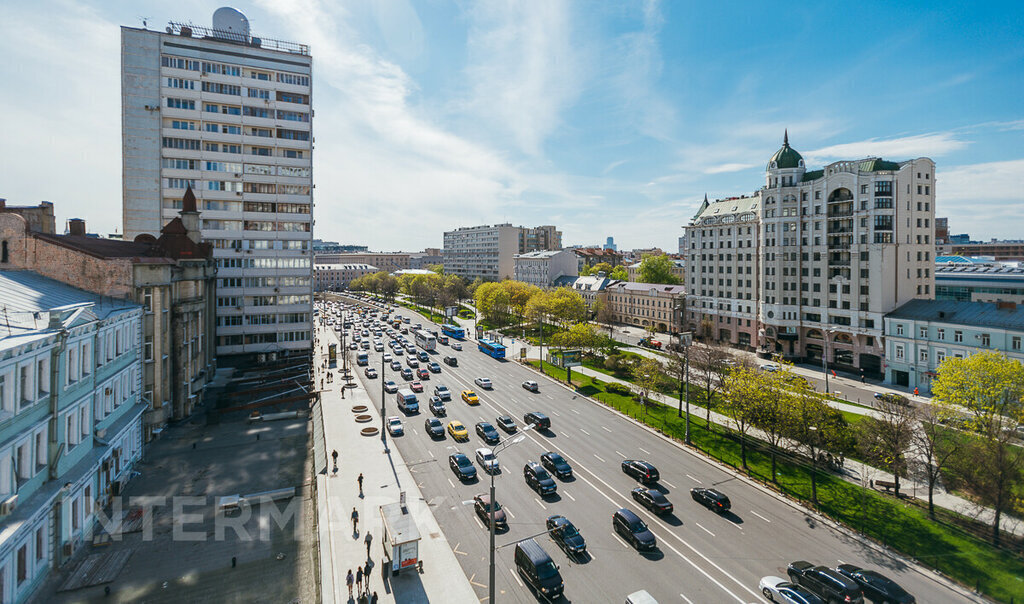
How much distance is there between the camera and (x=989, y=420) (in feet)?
100

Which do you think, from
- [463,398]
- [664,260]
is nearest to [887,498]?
[463,398]

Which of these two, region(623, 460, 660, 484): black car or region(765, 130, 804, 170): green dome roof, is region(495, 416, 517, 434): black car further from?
region(765, 130, 804, 170): green dome roof

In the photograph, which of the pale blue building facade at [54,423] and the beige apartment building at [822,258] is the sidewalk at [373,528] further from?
the beige apartment building at [822,258]

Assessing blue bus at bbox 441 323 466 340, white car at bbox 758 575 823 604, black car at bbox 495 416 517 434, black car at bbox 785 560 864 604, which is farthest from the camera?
blue bus at bbox 441 323 466 340

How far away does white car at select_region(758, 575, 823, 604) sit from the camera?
847 inches

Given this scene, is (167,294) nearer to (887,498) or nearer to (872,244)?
(887,498)

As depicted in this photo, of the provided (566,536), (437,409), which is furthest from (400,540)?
(437,409)

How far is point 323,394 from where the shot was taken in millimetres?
57719

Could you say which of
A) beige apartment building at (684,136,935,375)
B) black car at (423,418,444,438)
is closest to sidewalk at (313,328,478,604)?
black car at (423,418,444,438)

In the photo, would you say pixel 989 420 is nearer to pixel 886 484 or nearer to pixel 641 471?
pixel 886 484

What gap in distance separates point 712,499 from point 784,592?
354 inches

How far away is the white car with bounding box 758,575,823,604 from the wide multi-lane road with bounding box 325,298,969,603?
1.81 ft

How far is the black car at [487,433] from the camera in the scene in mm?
41688

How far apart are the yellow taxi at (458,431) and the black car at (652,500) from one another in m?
16.9
